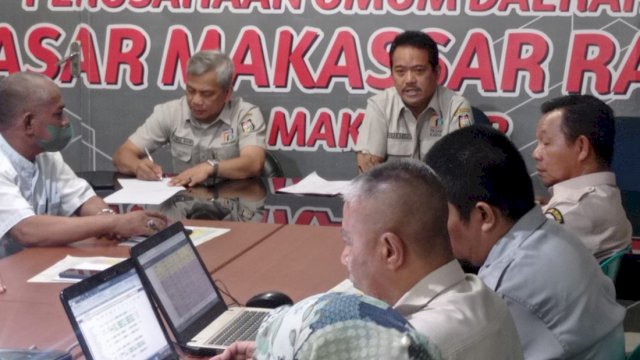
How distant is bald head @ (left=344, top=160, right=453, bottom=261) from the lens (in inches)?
61.9

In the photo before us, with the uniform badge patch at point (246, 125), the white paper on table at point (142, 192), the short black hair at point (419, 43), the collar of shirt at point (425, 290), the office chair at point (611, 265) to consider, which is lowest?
the white paper on table at point (142, 192)

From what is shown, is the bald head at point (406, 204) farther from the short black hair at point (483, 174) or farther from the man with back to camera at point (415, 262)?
the short black hair at point (483, 174)

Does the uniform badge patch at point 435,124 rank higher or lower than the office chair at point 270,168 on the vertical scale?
higher

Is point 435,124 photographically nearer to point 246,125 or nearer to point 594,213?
point 246,125

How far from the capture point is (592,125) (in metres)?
3.07

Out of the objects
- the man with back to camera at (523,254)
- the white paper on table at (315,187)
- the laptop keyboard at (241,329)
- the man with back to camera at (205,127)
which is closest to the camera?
the man with back to camera at (523,254)

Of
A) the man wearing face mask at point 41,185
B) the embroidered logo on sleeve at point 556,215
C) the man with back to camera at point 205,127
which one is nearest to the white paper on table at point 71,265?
the man wearing face mask at point 41,185

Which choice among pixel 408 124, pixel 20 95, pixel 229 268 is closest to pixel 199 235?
pixel 229 268

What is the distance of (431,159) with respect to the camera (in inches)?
86.0

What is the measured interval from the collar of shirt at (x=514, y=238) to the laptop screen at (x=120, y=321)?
71cm

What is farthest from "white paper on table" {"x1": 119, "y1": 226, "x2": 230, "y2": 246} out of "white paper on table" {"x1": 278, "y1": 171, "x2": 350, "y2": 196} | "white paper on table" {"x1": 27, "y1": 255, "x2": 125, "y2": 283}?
"white paper on table" {"x1": 278, "y1": 171, "x2": 350, "y2": 196}

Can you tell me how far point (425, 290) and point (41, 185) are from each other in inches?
89.6

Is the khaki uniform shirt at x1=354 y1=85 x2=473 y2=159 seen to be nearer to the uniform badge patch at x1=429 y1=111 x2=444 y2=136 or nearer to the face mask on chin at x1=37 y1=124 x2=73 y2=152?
the uniform badge patch at x1=429 y1=111 x2=444 y2=136

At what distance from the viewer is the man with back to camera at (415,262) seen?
156 cm
